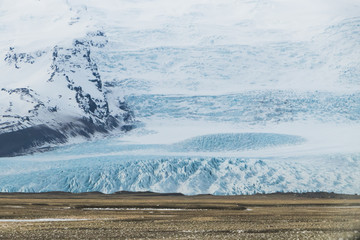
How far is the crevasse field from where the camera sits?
75.9 metres

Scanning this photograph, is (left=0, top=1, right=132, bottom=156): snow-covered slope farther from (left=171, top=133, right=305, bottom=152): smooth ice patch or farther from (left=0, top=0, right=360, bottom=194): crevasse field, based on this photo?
(left=171, top=133, right=305, bottom=152): smooth ice patch

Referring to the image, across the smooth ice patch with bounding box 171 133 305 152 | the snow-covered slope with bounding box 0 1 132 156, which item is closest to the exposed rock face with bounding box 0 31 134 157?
the snow-covered slope with bounding box 0 1 132 156

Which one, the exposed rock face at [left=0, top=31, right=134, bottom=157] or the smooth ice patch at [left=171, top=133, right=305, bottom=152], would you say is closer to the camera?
the smooth ice patch at [left=171, top=133, right=305, bottom=152]

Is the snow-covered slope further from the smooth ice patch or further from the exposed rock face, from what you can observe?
the smooth ice patch

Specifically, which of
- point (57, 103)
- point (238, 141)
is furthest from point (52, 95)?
point (238, 141)

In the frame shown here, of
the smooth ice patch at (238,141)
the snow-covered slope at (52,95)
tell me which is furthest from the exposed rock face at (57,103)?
the smooth ice patch at (238,141)

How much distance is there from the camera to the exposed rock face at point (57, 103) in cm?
10712

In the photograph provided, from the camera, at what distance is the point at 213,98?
10312 cm

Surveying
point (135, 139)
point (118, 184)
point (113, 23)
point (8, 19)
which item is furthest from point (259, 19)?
point (118, 184)

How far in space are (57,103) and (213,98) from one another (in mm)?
30604

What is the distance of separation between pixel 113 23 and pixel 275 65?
3792cm

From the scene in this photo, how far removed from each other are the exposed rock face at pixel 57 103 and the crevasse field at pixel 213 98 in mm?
3189

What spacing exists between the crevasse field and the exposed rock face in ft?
10.5

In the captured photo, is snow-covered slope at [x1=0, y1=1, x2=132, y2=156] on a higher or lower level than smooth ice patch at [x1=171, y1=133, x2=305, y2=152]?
higher
